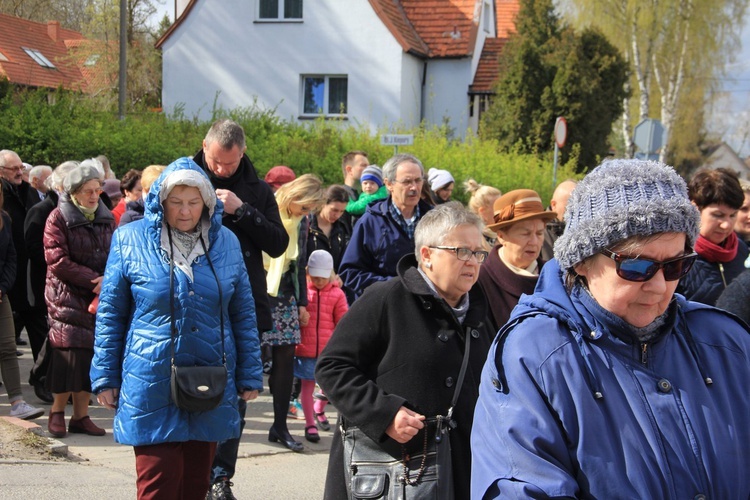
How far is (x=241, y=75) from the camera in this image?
29.4 m

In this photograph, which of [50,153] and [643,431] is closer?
[643,431]

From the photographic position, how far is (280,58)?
29.1 meters

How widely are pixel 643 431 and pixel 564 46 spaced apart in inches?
1016

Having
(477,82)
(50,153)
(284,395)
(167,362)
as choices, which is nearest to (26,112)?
(50,153)

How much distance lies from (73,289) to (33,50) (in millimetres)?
37811

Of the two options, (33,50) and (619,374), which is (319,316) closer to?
(619,374)

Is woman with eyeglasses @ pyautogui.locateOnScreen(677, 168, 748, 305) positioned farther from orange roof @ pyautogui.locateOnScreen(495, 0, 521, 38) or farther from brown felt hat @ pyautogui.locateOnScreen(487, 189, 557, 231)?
orange roof @ pyautogui.locateOnScreen(495, 0, 521, 38)


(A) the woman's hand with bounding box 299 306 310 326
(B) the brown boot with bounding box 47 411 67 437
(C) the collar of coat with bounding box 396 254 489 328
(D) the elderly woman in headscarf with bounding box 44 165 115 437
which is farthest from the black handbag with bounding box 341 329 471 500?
(B) the brown boot with bounding box 47 411 67 437

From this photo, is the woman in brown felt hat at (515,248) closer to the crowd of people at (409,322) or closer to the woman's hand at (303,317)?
the crowd of people at (409,322)

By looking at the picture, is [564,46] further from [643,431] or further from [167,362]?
[643,431]

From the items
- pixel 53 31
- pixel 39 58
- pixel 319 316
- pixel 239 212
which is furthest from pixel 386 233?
pixel 53 31

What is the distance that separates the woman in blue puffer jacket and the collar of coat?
967 mm

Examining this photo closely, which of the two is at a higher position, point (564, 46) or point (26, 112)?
point (564, 46)

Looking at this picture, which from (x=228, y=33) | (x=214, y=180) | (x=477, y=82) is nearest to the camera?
(x=214, y=180)
